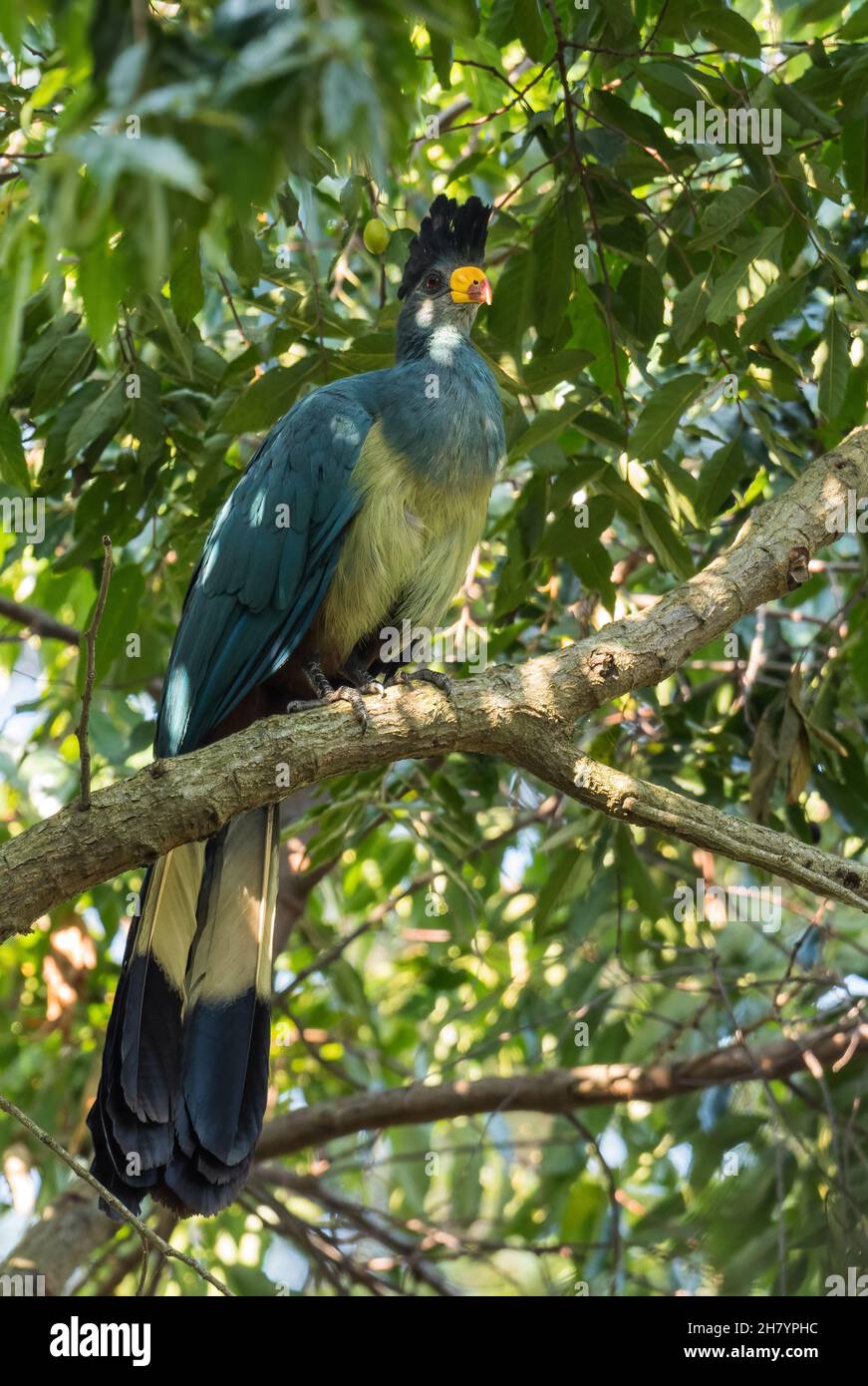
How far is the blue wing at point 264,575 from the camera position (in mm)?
3455

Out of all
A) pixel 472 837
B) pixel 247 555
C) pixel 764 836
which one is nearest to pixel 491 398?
pixel 247 555

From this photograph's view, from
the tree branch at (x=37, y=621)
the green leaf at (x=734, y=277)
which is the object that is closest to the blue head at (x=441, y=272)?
the green leaf at (x=734, y=277)

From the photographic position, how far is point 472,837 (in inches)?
167

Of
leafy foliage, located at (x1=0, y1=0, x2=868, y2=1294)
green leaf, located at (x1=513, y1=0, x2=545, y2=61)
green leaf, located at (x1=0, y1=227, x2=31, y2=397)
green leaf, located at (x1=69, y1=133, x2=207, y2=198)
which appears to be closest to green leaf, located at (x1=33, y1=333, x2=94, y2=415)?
leafy foliage, located at (x1=0, y1=0, x2=868, y2=1294)

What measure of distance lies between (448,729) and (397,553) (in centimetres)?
93

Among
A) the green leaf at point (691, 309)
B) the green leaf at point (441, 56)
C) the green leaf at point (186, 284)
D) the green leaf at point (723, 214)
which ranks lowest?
the green leaf at point (691, 309)

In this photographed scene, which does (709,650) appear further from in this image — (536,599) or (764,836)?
(764,836)

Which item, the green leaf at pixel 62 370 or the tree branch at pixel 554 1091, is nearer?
the green leaf at pixel 62 370

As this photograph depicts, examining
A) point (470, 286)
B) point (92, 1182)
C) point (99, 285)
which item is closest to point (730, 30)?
point (470, 286)

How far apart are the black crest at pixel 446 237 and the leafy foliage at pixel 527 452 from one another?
0.09 metres

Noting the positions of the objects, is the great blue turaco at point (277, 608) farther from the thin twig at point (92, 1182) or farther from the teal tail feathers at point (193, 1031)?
the thin twig at point (92, 1182)

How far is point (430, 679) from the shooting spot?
121 inches

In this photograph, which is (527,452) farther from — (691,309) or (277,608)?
(277,608)
